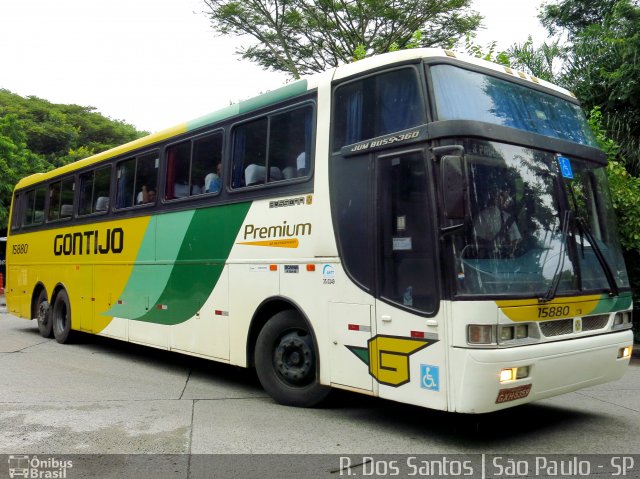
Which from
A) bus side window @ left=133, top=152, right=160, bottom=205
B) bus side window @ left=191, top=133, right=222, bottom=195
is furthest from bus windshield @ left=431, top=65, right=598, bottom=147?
bus side window @ left=133, top=152, right=160, bottom=205

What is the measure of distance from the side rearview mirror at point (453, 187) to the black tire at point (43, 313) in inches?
393

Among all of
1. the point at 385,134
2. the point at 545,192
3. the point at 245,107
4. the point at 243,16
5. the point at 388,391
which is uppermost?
the point at 243,16

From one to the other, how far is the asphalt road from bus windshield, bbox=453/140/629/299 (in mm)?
1356

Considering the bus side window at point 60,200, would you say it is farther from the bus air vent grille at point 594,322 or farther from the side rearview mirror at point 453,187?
the bus air vent grille at point 594,322

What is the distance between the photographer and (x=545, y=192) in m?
5.61

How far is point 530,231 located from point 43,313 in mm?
10690

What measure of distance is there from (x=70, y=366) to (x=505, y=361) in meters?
6.99

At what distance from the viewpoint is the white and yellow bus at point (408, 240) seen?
16.7ft

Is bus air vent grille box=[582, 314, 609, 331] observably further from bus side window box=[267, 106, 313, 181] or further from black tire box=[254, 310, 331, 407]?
bus side window box=[267, 106, 313, 181]

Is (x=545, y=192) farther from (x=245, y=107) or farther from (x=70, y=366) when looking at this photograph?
(x=70, y=366)

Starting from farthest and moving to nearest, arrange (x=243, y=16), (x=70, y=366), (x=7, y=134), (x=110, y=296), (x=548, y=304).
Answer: (x=7, y=134) → (x=243, y=16) → (x=110, y=296) → (x=70, y=366) → (x=548, y=304)

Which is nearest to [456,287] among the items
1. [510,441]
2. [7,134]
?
[510,441]

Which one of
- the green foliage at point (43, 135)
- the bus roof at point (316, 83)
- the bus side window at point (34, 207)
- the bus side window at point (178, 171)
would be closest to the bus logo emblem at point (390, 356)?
the bus roof at point (316, 83)

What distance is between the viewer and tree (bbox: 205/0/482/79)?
745 inches
